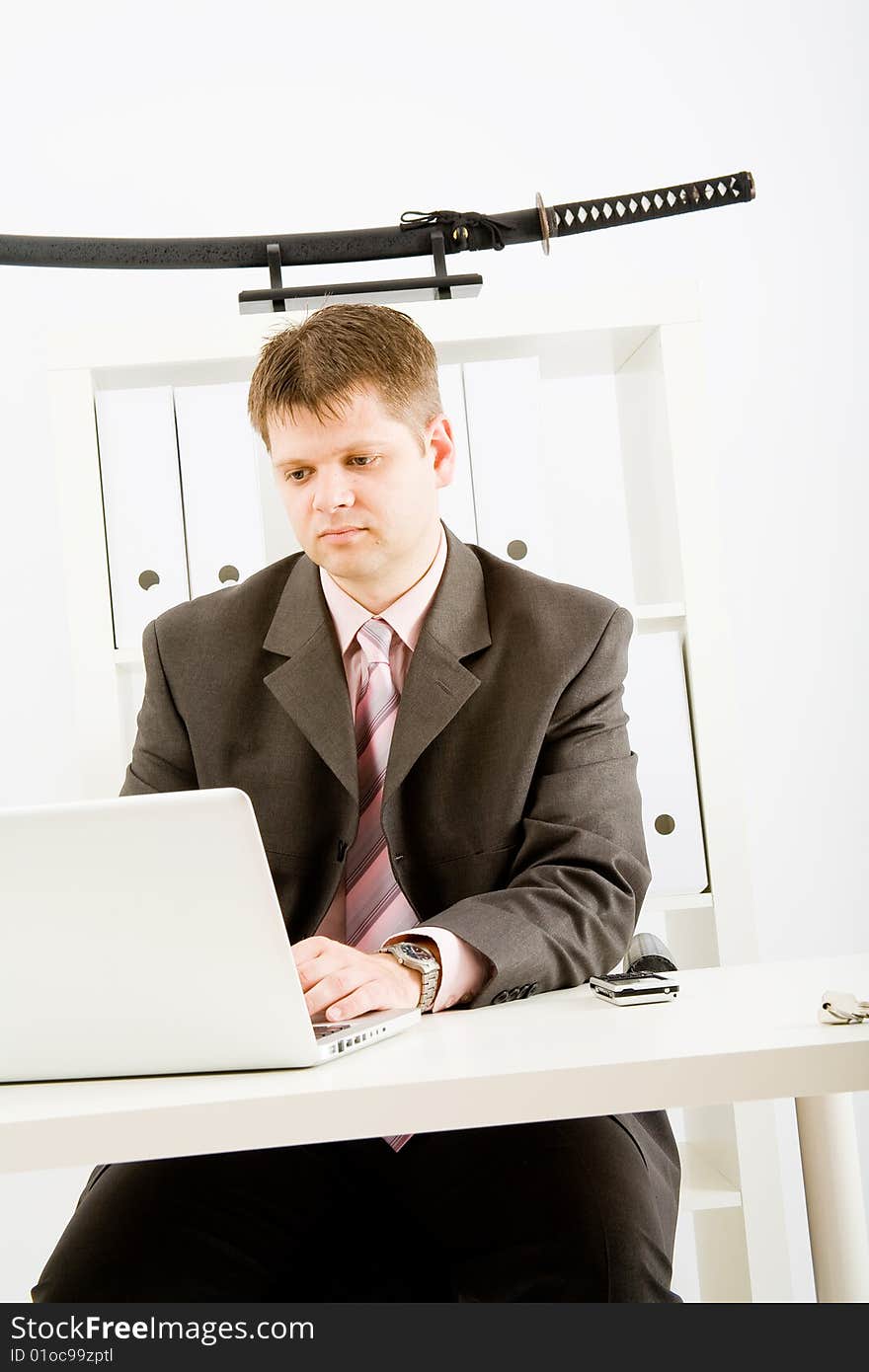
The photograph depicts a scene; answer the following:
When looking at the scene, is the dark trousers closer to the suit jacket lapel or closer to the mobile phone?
the mobile phone

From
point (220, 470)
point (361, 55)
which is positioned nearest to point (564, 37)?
point (361, 55)

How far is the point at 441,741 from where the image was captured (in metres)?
1.53

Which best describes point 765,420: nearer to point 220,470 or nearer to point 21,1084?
point 220,470

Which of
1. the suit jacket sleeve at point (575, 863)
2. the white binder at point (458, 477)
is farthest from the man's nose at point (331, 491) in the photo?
the white binder at point (458, 477)

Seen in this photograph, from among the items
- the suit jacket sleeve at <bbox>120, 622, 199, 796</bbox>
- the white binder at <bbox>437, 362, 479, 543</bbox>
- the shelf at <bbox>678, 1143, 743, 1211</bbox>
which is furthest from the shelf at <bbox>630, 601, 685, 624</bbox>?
the shelf at <bbox>678, 1143, 743, 1211</bbox>

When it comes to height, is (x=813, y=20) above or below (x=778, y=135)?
above

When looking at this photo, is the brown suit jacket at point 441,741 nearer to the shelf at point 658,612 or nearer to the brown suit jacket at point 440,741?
the brown suit jacket at point 440,741

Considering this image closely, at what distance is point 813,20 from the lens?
8.46 ft

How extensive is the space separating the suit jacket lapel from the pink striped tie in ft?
0.18

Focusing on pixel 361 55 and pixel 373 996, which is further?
pixel 361 55

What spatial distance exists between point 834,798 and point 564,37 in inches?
60.2

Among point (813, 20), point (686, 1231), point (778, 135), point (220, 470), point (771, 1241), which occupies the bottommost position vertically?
point (686, 1231)

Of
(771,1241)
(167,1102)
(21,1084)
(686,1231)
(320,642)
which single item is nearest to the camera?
(167,1102)

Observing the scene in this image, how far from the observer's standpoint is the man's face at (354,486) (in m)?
1.58
